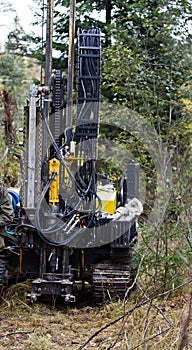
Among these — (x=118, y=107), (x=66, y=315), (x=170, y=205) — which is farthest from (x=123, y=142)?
(x=66, y=315)

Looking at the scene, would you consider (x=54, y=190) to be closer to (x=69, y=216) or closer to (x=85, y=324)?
(x=69, y=216)

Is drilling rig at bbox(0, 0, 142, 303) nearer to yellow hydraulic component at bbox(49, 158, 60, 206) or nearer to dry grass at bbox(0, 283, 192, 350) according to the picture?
yellow hydraulic component at bbox(49, 158, 60, 206)

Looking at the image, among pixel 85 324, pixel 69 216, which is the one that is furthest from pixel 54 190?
pixel 85 324

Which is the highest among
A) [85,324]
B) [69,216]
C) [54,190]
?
[54,190]

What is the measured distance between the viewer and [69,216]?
9312 mm

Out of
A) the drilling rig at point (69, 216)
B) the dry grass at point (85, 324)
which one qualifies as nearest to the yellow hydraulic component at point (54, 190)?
the drilling rig at point (69, 216)

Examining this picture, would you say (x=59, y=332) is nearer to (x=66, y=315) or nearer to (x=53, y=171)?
(x=66, y=315)

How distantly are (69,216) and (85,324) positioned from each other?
1.67 m

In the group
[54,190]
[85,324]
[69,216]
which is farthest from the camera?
[54,190]

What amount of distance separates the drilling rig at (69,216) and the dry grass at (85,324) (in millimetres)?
266

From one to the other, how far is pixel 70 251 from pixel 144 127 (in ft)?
25.8

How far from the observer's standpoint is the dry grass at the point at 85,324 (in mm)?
6093

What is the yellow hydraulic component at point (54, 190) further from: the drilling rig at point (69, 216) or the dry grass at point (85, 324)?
the dry grass at point (85, 324)

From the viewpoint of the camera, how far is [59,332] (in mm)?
7629
